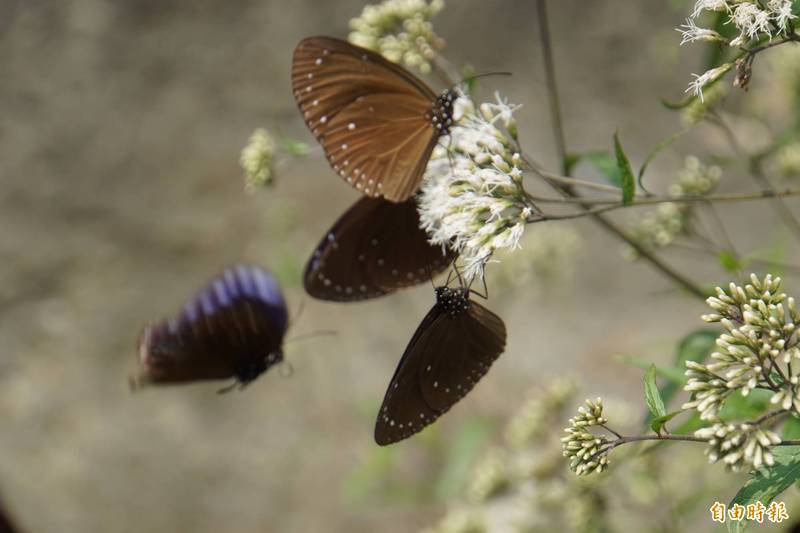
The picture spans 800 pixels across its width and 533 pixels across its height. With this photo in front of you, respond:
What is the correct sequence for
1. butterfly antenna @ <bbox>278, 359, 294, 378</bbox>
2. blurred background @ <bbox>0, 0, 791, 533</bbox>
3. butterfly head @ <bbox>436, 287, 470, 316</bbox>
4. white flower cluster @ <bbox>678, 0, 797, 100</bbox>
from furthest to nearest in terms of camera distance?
blurred background @ <bbox>0, 0, 791, 533</bbox>
butterfly antenna @ <bbox>278, 359, 294, 378</bbox>
butterfly head @ <bbox>436, 287, 470, 316</bbox>
white flower cluster @ <bbox>678, 0, 797, 100</bbox>

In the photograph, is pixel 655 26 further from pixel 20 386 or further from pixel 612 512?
pixel 20 386

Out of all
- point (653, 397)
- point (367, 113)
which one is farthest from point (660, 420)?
point (367, 113)

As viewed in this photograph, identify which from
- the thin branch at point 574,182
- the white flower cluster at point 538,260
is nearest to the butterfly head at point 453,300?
the thin branch at point 574,182

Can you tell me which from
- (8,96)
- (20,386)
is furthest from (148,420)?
(8,96)

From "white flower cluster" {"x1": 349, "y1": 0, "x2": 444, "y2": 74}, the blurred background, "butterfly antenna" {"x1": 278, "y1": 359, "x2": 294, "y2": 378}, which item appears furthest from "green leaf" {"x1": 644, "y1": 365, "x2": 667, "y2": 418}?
the blurred background

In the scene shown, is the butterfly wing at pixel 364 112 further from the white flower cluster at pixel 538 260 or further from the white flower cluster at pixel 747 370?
the white flower cluster at pixel 538 260

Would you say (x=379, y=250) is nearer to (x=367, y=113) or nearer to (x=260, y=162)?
(x=367, y=113)

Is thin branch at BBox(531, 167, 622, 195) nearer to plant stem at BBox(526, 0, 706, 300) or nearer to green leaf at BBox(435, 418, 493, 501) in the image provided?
plant stem at BBox(526, 0, 706, 300)
